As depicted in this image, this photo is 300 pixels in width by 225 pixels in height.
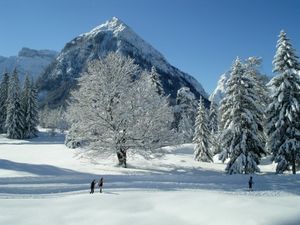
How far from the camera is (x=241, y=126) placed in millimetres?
41094

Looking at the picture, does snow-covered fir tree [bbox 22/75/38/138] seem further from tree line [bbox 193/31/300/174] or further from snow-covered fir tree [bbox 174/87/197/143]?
tree line [bbox 193/31/300/174]

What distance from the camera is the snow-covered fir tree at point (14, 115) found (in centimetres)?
8519

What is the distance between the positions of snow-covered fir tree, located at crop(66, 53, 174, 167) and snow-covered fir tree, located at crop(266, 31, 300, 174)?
10.6m

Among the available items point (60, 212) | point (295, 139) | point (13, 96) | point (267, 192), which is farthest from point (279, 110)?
point (13, 96)

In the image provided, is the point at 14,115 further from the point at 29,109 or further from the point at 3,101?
the point at 3,101

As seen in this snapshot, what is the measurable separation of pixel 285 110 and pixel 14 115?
62.2 m

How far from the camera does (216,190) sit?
30.6m

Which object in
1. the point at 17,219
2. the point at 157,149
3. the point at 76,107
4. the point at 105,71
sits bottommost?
the point at 17,219

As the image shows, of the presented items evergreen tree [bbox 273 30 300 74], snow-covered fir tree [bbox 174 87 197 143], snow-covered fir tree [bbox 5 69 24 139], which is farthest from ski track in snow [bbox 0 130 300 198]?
snow-covered fir tree [bbox 5 69 24 139]

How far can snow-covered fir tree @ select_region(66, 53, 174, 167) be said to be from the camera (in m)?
40.5

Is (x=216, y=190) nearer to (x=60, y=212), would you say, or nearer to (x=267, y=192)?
(x=267, y=192)

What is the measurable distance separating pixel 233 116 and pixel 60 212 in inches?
958

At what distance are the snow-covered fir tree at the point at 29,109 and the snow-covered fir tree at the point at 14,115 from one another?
263 cm

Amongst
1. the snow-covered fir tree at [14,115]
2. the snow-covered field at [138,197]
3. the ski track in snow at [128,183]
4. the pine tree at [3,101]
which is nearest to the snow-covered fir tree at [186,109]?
the snow-covered fir tree at [14,115]
